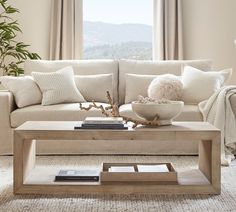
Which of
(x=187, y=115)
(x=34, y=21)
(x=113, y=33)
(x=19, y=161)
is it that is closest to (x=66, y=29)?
(x=34, y=21)

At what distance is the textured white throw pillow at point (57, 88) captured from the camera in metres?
4.26

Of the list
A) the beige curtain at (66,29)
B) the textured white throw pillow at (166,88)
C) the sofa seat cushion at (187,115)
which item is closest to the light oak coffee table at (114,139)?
the sofa seat cushion at (187,115)

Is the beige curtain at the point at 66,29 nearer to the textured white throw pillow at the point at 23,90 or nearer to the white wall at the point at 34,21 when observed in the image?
the white wall at the point at 34,21

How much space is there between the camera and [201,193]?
2754 mm

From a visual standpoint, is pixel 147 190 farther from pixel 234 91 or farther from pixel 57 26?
pixel 57 26

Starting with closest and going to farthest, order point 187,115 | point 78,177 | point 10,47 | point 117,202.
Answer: point 117,202 → point 78,177 → point 187,115 → point 10,47

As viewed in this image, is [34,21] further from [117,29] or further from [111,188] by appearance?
[111,188]

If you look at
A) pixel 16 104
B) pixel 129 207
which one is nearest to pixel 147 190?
pixel 129 207

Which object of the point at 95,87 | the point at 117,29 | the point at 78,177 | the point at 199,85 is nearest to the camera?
the point at 78,177

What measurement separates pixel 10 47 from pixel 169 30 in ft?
6.54

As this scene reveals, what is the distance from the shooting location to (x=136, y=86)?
4531mm

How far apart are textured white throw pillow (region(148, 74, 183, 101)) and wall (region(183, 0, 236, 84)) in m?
1.82

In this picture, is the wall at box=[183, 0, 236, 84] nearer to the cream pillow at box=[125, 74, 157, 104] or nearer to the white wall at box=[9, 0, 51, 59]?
the cream pillow at box=[125, 74, 157, 104]

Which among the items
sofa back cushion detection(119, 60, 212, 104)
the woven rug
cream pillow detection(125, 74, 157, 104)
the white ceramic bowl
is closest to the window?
sofa back cushion detection(119, 60, 212, 104)
